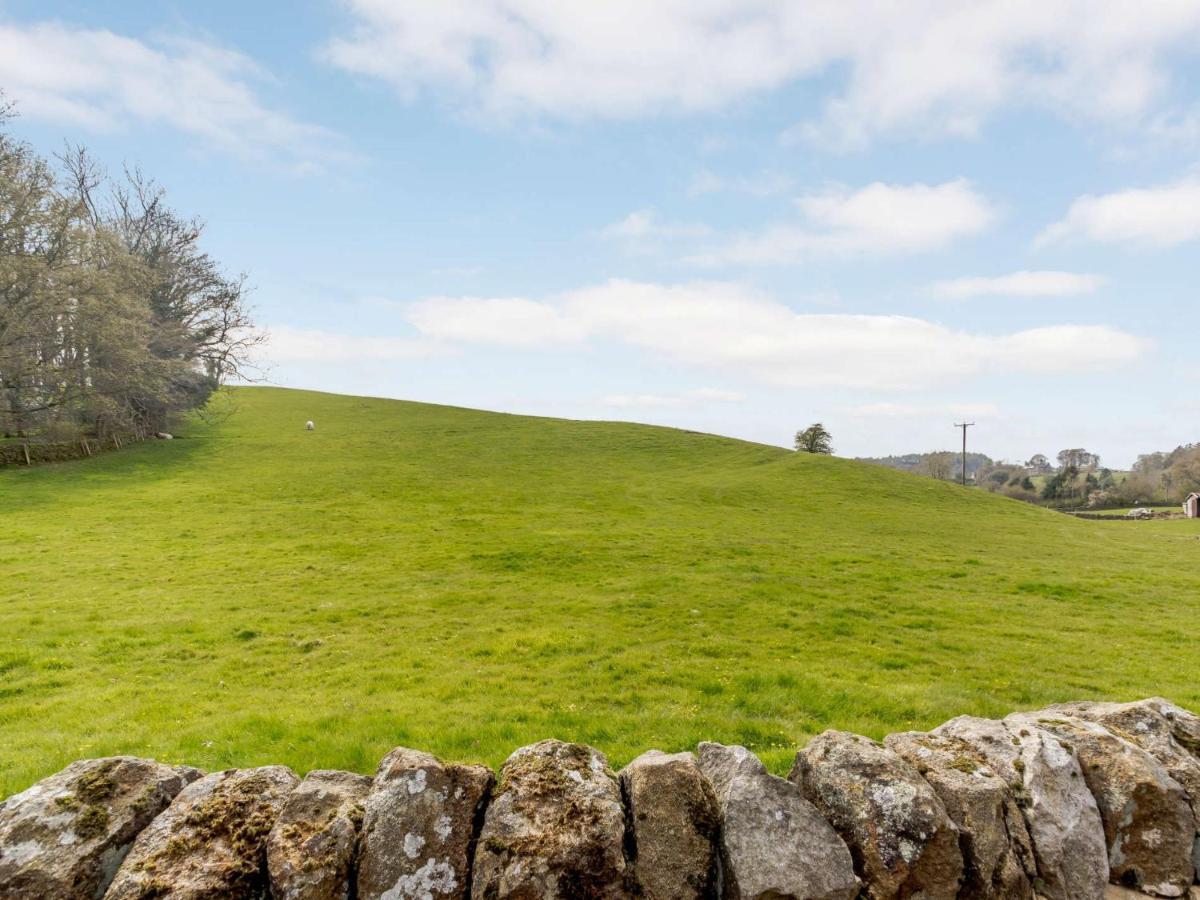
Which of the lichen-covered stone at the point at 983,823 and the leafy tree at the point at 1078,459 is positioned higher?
the leafy tree at the point at 1078,459

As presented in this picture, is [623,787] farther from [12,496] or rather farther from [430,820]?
[12,496]

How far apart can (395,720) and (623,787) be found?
193 inches

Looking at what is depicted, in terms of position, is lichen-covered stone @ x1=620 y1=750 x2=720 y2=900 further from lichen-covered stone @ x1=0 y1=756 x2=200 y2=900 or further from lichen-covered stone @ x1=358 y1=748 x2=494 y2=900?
lichen-covered stone @ x1=0 y1=756 x2=200 y2=900

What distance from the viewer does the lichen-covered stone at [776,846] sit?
3.34 metres

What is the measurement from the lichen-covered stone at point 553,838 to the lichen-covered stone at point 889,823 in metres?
1.35

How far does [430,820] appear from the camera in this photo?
3.46 metres

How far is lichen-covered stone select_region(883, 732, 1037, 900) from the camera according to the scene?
3572mm

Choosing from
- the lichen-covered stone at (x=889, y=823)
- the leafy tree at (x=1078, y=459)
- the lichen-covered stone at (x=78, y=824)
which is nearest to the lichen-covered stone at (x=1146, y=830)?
the lichen-covered stone at (x=889, y=823)

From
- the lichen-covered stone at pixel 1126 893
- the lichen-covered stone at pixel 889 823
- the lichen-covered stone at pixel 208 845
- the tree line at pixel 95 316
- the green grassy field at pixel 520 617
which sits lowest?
the green grassy field at pixel 520 617

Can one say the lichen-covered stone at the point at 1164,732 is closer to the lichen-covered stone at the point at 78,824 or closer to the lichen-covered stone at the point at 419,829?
the lichen-covered stone at the point at 419,829

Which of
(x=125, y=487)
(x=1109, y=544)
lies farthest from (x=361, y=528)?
(x=1109, y=544)

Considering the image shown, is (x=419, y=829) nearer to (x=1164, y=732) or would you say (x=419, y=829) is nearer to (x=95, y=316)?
(x=1164, y=732)

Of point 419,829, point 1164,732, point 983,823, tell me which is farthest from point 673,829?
point 1164,732

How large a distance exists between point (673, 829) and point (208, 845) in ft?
8.80
